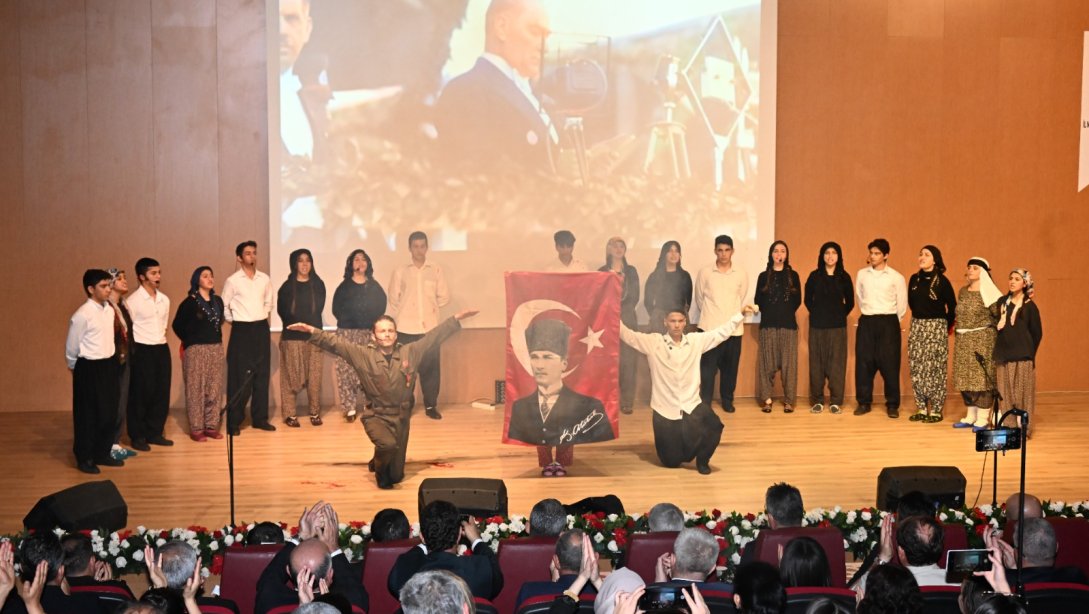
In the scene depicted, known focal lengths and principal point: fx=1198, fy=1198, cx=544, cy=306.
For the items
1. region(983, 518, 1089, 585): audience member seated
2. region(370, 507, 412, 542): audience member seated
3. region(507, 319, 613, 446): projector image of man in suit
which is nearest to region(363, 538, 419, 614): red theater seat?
region(370, 507, 412, 542): audience member seated

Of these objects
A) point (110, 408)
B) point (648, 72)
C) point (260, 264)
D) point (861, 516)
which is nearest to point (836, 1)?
point (648, 72)

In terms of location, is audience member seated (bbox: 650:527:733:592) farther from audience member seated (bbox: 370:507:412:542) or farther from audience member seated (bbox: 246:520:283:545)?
audience member seated (bbox: 246:520:283:545)

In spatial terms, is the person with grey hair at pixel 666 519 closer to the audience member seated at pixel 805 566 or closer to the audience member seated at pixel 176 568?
the audience member seated at pixel 805 566

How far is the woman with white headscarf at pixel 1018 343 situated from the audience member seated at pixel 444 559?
6324mm

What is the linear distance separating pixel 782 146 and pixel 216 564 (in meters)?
7.55

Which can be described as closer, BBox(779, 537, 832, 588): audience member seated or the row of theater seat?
BBox(779, 537, 832, 588): audience member seated

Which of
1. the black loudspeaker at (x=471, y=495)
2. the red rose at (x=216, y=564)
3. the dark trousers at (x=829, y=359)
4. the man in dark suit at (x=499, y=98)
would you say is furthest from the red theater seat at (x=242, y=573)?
the dark trousers at (x=829, y=359)

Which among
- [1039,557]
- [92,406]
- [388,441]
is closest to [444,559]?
[1039,557]

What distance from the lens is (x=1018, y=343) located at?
945 cm

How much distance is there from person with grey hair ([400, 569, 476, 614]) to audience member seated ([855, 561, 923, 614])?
1.23m

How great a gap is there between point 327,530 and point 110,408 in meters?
4.20

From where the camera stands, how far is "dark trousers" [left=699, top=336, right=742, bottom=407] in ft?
35.0

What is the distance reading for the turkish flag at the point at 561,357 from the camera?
26.9 feet

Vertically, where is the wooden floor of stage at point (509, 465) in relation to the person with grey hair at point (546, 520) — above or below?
below
